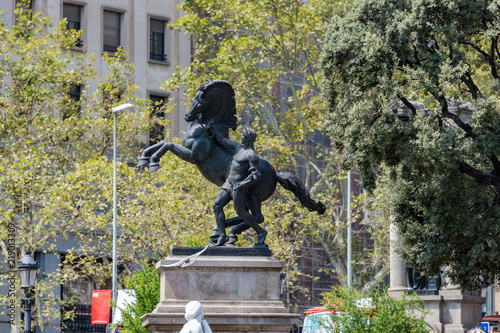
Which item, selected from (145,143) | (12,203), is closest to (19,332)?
(12,203)

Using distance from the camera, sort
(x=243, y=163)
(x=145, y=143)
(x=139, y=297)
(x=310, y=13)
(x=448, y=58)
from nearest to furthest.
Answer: (x=243, y=163), (x=139, y=297), (x=448, y=58), (x=310, y=13), (x=145, y=143)

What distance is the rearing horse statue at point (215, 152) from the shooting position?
742 inches

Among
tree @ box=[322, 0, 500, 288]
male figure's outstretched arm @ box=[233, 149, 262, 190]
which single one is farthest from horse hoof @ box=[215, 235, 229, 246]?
tree @ box=[322, 0, 500, 288]

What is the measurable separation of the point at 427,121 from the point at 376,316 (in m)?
6.81

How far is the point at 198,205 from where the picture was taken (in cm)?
3759

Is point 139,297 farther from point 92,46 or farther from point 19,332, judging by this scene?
point 92,46

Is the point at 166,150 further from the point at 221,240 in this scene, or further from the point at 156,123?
the point at 156,123

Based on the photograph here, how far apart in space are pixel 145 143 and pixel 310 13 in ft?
35.1

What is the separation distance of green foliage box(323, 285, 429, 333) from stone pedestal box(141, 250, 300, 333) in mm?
3515

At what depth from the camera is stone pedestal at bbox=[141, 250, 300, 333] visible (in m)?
18.0

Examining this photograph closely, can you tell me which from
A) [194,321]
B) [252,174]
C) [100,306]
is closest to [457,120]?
[252,174]

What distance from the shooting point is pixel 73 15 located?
5041 cm

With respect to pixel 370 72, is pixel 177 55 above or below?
above

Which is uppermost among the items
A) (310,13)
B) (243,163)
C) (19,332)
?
(310,13)
